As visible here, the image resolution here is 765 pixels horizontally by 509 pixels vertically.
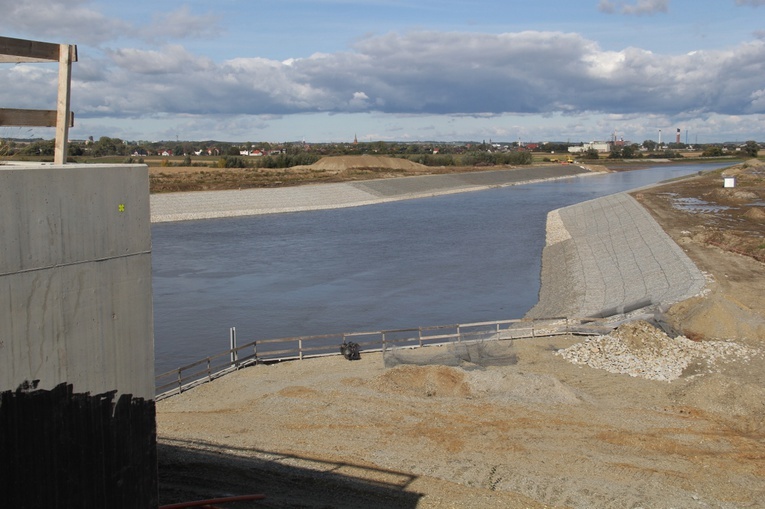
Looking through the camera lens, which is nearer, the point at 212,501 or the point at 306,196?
the point at 212,501

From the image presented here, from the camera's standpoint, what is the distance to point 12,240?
20.1 feet

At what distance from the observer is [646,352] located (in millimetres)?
19812

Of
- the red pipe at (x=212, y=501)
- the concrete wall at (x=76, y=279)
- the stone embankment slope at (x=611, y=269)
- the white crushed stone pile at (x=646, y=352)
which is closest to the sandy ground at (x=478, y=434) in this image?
the white crushed stone pile at (x=646, y=352)

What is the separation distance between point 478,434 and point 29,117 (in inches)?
382

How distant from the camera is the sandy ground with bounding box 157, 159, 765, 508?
11.4m

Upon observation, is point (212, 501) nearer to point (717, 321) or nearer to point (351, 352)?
point (351, 352)

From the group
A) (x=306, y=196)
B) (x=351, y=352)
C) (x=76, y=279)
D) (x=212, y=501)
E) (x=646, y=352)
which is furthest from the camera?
(x=306, y=196)

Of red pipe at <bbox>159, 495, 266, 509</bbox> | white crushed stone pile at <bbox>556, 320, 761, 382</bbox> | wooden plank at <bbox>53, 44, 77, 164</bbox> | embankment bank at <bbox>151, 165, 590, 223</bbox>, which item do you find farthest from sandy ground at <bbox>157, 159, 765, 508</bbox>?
embankment bank at <bbox>151, 165, 590, 223</bbox>

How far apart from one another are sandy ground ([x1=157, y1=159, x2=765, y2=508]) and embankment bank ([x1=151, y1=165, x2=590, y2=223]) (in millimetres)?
49093

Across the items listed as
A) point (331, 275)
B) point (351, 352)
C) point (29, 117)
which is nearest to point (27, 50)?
point (29, 117)

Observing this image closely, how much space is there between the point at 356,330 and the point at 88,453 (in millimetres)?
19736

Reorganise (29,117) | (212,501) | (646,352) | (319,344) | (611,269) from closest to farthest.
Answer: (29,117) → (212,501) → (646,352) → (319,344) → (611,269)

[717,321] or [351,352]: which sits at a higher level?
[717,321]

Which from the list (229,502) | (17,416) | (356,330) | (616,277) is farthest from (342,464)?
(616,277)
